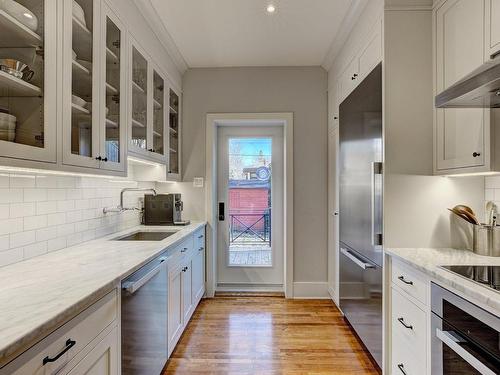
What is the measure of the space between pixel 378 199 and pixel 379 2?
1338 millimetres

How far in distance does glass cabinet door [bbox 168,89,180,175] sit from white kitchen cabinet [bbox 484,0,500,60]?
2.66 m

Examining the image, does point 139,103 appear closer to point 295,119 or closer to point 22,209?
point 22,209

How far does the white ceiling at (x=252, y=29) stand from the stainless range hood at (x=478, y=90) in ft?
4.46

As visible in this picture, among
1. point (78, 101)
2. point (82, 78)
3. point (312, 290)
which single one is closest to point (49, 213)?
point (78, 101)

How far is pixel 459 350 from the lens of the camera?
1.28 m

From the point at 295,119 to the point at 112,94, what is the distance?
2238 millimetres

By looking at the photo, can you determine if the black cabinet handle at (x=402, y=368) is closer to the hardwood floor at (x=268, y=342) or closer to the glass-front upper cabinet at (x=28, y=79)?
the hardwood floor at (x=268, y=342)

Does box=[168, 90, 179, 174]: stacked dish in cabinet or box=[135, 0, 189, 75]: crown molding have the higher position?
box=[135, 0, 189, 75]: crown molding

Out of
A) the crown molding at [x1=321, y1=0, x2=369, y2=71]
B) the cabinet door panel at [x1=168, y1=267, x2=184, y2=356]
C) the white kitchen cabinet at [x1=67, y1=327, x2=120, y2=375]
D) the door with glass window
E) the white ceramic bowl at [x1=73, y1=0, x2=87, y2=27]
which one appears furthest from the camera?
the door with glass window

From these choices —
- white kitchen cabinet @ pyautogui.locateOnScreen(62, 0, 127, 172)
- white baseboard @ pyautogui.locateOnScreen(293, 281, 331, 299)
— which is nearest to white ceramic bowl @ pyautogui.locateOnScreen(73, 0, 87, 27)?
white kitchen cabinet @ pyautogui.locateOnScreen(62, 0, 127, 172)

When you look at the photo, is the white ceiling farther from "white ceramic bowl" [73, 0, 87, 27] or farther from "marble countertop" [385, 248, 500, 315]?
"marble countertop" [385, 248, 500, 315]

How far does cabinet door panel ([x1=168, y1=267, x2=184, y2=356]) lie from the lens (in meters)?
2.24

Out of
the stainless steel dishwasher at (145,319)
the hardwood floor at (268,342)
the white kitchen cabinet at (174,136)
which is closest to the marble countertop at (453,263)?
the hardwood floor at (268,342)

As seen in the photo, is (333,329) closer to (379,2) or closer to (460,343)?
(460,343)
